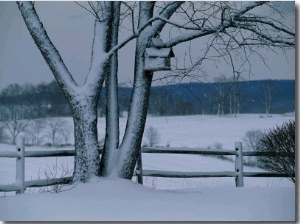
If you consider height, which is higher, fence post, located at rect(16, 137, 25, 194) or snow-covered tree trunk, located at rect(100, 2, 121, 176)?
snow-covered tree trunk, located at rect(100, 2, 121, 176)

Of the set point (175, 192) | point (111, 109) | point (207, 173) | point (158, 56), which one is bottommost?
point (175, 192)

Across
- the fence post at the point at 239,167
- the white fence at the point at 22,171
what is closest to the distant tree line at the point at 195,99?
the white fence at the point at 22,171

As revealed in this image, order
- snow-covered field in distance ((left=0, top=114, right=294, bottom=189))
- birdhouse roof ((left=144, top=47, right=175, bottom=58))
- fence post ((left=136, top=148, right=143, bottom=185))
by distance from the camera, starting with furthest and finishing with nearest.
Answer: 1. fence post ((left=136, top=148, right=143, bottom=185))
2. snow-covered field in distance ((left=0, top=114, right=294, bottom=189))
3. birdhouse roof ((left=144, top=47, right=175, bottom=58))

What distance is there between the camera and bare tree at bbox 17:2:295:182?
5.95m

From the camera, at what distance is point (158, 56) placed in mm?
5949

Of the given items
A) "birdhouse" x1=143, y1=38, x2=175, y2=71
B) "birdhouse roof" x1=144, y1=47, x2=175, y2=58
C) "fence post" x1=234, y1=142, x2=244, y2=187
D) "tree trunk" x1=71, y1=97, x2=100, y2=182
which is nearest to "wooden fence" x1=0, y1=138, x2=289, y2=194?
"fence post" x1=234, y1=142, x2=244, y2=187

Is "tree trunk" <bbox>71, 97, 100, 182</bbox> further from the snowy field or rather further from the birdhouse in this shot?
the birdhouse

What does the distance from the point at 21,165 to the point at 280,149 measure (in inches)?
98.0

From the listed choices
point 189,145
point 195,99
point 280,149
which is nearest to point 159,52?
point 195,99

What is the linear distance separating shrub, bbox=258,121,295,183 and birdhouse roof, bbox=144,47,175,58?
123cm

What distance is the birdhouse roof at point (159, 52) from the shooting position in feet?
19.3

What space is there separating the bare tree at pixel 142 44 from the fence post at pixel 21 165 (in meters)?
0.50

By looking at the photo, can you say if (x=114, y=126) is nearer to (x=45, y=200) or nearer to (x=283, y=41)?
(x=45, y=200)

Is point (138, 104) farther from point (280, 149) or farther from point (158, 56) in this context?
point (280, 149)
